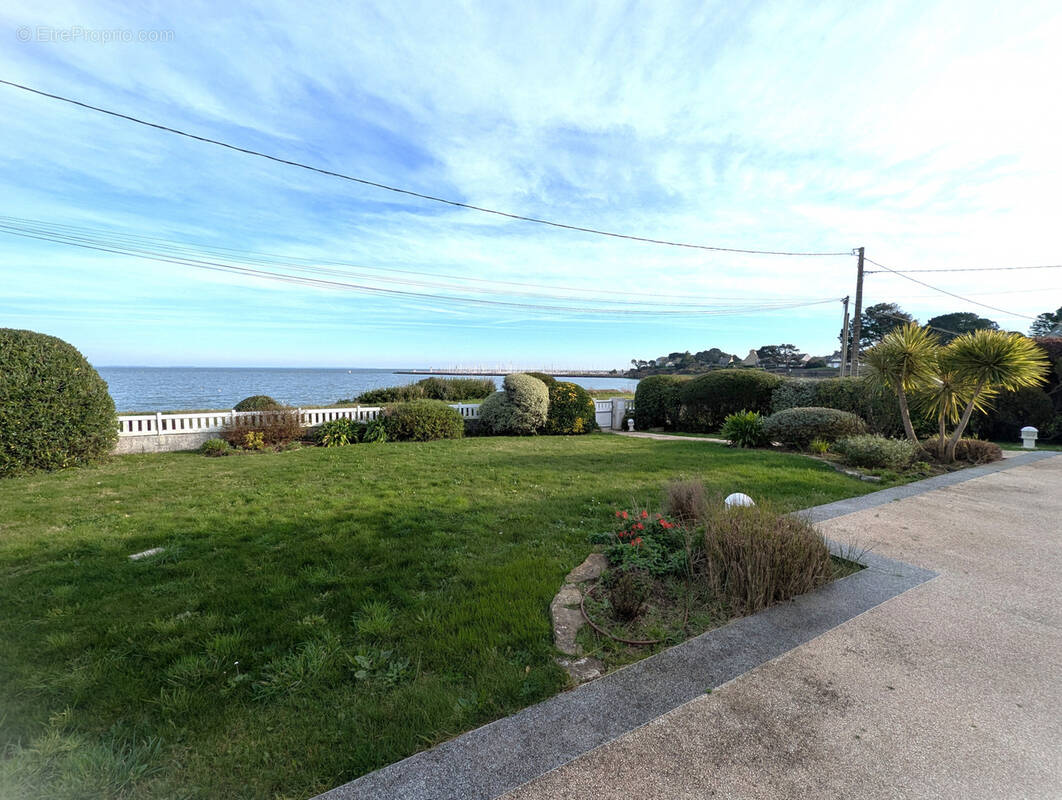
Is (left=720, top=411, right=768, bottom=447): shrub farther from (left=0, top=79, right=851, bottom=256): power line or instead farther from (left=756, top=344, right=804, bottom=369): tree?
(left=756, top=344, right=804, bottom=369): tree

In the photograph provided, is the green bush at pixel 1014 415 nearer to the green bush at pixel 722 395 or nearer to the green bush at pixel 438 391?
the green bush at pixel 722 395

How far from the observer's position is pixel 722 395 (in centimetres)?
1329

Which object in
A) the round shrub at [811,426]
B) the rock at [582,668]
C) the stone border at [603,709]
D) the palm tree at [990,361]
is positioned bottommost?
the rock at [582,668]

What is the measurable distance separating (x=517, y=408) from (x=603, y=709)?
10.1 metres

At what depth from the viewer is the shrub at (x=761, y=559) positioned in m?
2.81

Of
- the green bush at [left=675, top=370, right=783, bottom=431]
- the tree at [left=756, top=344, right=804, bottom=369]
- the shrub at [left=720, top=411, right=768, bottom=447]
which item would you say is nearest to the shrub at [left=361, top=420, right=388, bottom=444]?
the shrub at [left=720, top=411, right=768, bottom=447]

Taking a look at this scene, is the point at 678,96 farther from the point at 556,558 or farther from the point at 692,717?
the point at 692,717

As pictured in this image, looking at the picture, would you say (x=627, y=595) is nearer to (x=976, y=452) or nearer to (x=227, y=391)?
(x=976, y=452)

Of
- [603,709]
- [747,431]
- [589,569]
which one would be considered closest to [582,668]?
[603,709]

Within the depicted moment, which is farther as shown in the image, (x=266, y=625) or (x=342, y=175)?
(x=342, y=175)

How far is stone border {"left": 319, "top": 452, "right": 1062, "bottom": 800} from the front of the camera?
151 centimetres

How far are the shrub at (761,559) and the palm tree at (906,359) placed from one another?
6.70 m

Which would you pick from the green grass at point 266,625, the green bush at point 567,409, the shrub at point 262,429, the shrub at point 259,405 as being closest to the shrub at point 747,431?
the green grass at point 266,625

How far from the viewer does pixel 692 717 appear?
182 centimetres
